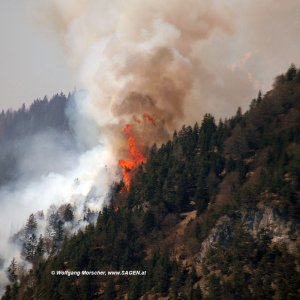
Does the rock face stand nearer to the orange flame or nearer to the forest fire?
the forest fire

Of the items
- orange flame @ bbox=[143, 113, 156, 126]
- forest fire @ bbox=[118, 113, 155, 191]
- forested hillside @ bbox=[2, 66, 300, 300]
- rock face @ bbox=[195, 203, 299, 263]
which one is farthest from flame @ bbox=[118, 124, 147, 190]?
rock face @ bbox=[195, 203, 299, 263]

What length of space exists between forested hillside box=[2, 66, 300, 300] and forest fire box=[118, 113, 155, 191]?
9.31 metres

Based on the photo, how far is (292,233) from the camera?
105125 mm

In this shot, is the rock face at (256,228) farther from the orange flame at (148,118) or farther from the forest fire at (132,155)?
the orange flame at (148,118)

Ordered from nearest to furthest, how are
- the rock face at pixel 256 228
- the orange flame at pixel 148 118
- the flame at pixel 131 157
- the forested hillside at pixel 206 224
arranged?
1. the forested hillside at pixel 206 224
2. the rock face at pixel 256 228
3. the flame at pixel 131 157
4. the orange flame at pixel 148 118

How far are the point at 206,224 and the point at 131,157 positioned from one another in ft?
207

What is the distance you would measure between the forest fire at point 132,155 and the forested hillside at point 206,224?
366 inches

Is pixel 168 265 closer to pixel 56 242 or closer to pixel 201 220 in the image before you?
pixel 201 220

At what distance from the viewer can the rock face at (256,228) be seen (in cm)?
10550

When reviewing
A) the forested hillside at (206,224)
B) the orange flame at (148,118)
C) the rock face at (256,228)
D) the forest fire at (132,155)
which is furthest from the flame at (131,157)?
the rock face at (256,228)

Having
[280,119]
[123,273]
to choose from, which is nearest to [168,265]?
[123,273]

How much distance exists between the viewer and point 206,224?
117188 mm

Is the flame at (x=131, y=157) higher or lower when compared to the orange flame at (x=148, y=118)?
lower

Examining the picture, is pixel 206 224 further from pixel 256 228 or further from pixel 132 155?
pixel 132 155
